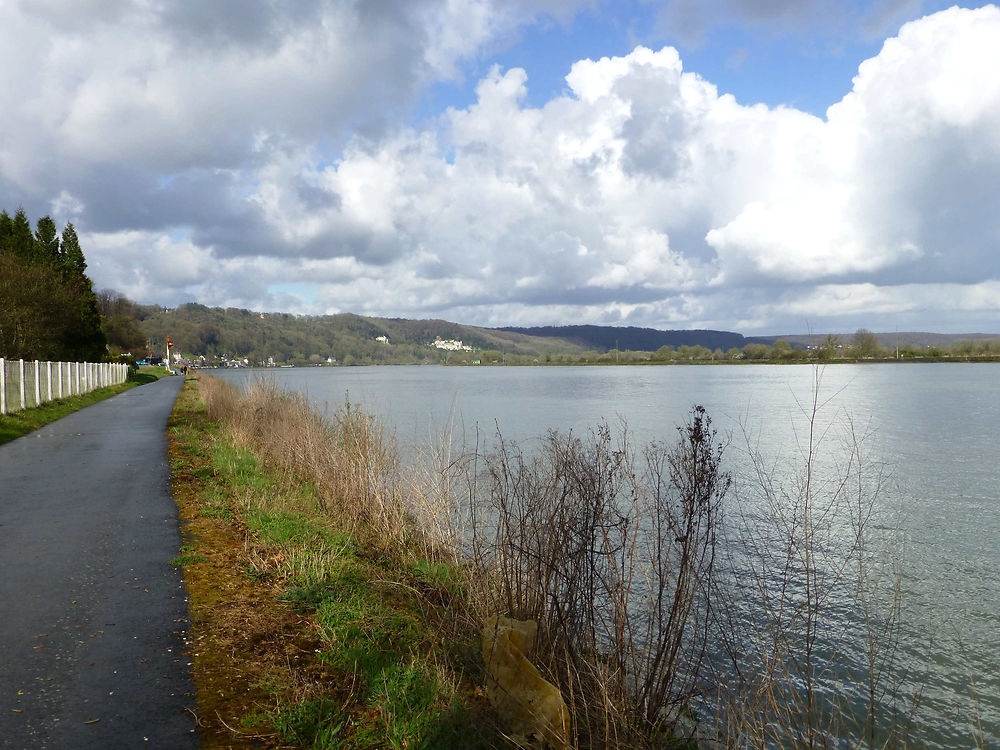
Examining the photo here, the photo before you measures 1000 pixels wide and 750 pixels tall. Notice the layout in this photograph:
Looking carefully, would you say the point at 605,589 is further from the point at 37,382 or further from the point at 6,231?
the point at 6,231

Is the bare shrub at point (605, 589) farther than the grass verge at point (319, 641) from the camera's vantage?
Yes

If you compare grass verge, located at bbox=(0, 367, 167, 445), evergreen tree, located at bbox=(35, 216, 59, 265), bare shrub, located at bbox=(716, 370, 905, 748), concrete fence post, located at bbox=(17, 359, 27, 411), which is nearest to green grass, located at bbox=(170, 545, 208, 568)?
bare shrub, located at bbox=(716, 370, 905, 748)

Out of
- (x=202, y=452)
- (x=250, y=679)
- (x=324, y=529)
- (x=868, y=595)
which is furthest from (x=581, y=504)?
(x=202, y=452)

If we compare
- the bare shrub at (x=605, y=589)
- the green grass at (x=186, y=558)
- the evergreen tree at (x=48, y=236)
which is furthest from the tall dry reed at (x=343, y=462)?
the evergreen tree at (x=48, y=236)

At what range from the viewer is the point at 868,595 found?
9703 mm

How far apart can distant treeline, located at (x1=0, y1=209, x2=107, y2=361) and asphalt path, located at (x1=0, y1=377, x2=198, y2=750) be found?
24.6m

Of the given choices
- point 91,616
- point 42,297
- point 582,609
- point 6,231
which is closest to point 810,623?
point 582,609

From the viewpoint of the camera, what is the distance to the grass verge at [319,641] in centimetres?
432

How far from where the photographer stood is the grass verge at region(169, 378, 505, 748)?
432 cm

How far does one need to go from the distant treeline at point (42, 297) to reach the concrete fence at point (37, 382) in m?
2.64

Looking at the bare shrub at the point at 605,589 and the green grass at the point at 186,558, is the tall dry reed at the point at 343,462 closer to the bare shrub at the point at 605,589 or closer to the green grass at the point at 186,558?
the green grass at the point at 186,558

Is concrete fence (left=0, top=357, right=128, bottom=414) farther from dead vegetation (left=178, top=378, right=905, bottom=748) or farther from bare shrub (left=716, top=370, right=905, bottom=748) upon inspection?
bare shrub (left=716, top=370, right=905, bottom=748)

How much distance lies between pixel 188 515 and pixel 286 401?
9.97 meters

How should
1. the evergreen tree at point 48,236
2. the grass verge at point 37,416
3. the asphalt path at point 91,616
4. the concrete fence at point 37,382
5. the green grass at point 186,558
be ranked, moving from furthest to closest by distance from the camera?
1. the evergreen tree at point 48,236
2. the concrete fence at point 37,382
3. the grass verge at point 37,416
4. the green grass at point 186,558
5. the asphalt path at point 91,616
